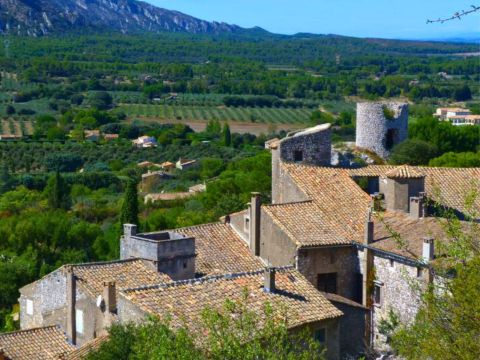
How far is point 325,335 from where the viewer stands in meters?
18.0

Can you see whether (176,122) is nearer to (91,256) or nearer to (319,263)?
(91,256)

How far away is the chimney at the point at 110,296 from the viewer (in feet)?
61.4

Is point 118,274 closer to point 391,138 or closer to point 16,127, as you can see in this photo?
point 391,138

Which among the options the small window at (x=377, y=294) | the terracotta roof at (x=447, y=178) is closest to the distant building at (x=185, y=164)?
the terracotta roof at (x=447, y=178)

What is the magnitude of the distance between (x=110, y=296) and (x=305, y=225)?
17.0 feet

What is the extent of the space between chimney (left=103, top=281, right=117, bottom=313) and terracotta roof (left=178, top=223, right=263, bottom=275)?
319cm

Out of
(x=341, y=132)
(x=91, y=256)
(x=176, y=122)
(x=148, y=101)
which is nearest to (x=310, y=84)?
(x=148, y=101)

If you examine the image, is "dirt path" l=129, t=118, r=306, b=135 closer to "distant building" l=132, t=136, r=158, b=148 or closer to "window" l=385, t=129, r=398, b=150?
"distant building" l=132, t=136, r=158, b=148

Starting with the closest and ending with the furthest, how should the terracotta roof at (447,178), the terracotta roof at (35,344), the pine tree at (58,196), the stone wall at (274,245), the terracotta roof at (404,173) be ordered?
the terracotta roof at (35,344) → the stone wall at (274,245) → the terracotta roof at (404,173) → the terracotta roof at (447,178) → the pine tree at (58,196)

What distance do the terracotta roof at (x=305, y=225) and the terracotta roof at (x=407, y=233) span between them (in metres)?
0.83

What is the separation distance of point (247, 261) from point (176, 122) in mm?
89958

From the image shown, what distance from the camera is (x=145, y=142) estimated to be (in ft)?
297

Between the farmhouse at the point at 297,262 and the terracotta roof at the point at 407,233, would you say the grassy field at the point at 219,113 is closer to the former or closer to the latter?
the farmhouse at the point at 297,262

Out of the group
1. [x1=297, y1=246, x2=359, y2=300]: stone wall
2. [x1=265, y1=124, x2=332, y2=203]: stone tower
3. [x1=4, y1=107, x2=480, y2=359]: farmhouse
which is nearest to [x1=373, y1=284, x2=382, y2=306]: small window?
[x1=4, y1=107, x2=480, y2=359]: farmhouse
